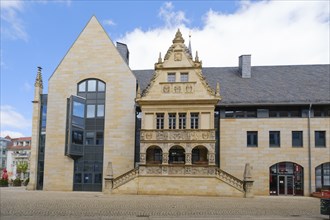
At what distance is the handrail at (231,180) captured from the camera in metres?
29.8

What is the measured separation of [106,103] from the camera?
3659 cm

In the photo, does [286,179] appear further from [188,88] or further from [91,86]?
[91,86]

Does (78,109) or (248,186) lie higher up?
(78,109)

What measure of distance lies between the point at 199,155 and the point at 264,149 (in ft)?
18.8

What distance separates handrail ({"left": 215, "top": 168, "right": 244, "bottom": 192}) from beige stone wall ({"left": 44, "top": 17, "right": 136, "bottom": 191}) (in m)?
8.69

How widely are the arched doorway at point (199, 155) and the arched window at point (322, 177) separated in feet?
31.5

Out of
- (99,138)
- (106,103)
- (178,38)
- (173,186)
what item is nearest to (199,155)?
(173,186)

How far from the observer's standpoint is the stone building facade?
31.8 metres

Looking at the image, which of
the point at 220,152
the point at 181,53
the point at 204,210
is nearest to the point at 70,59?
the point at 181,53

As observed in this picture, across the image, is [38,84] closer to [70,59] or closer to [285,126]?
[70,59]

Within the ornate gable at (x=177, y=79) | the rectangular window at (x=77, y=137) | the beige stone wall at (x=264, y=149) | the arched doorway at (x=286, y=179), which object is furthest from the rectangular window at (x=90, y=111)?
the arched doorway at (x=286, y=179)

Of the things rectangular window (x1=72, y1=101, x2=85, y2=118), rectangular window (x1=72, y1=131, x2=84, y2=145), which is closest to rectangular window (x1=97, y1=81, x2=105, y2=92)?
rectangular window (x1=72, y1=101, x2=85, y2=118)

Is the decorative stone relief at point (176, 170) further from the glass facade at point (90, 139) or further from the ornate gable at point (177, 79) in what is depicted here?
the glass facade at point (90, 139)

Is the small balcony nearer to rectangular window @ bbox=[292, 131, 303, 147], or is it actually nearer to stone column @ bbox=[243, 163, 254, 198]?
stone column @ bbox=[243, 163, 254, 198]
